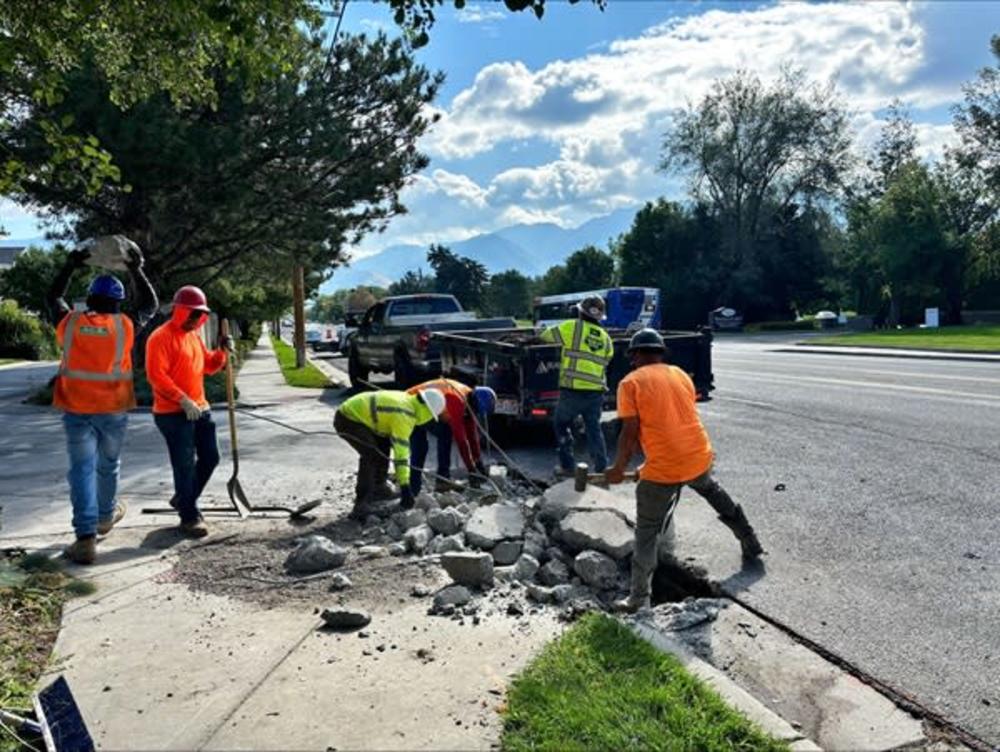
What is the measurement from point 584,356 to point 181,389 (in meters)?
3.52

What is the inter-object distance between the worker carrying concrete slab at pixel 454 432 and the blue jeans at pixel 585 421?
0.89 meters

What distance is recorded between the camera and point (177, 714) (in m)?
3.45

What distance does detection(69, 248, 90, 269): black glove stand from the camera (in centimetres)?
594

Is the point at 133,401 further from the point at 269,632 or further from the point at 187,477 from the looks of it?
the point at 269,632

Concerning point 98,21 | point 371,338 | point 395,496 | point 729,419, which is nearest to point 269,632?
point 395,496

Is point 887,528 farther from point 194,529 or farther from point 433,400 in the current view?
point 194,529

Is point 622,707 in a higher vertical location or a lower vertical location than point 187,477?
lower

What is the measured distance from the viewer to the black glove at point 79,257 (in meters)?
5.94

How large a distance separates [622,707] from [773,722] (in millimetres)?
585

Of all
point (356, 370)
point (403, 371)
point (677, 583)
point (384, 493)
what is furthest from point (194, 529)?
point (356, 370)

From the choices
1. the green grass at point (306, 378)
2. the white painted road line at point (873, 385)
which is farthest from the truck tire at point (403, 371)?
the white painted road line at point (873, 385)

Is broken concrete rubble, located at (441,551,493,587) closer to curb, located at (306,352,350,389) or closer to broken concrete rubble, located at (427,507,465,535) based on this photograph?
broken concrete rubble, located at (427,507,465,535)

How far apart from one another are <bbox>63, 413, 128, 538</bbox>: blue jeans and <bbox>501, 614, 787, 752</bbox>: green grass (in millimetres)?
3408

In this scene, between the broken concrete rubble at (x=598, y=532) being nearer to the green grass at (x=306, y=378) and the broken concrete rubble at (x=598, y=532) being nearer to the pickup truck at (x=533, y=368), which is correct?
the pickup truck at (x=533, y=368)
